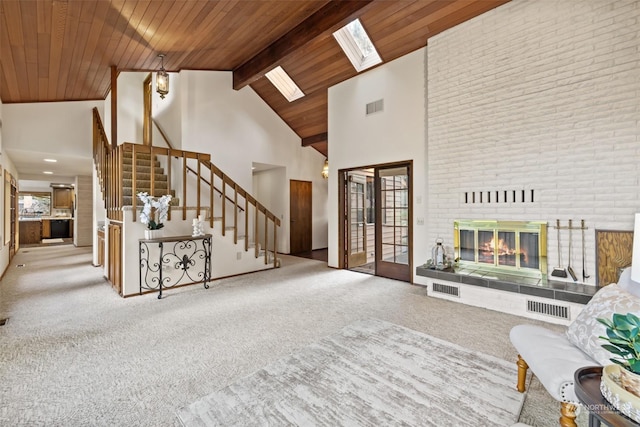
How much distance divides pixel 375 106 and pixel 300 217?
3845mm

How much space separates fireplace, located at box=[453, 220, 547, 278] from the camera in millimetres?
3551

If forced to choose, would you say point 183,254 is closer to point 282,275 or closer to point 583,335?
point 282,275

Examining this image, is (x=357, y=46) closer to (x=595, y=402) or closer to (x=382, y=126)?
(x=382, y=126)

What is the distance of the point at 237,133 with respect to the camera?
669 cm

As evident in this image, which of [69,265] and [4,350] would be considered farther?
[69,265]

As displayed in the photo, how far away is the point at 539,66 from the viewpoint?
349cm

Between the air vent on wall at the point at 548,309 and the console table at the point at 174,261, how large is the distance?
14.4ft

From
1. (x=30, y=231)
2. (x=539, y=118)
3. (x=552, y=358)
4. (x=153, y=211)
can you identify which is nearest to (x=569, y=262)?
(x=539, y=118)

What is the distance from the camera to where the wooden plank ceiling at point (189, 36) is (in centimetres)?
335

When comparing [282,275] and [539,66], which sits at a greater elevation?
[539,66]

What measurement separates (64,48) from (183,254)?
3.24 m

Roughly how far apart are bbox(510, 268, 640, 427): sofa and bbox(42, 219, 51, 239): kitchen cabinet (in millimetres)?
14539

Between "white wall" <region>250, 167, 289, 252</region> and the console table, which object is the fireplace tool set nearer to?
the console table

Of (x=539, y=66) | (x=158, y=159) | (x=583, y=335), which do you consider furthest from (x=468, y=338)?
(x=158, y=159)
